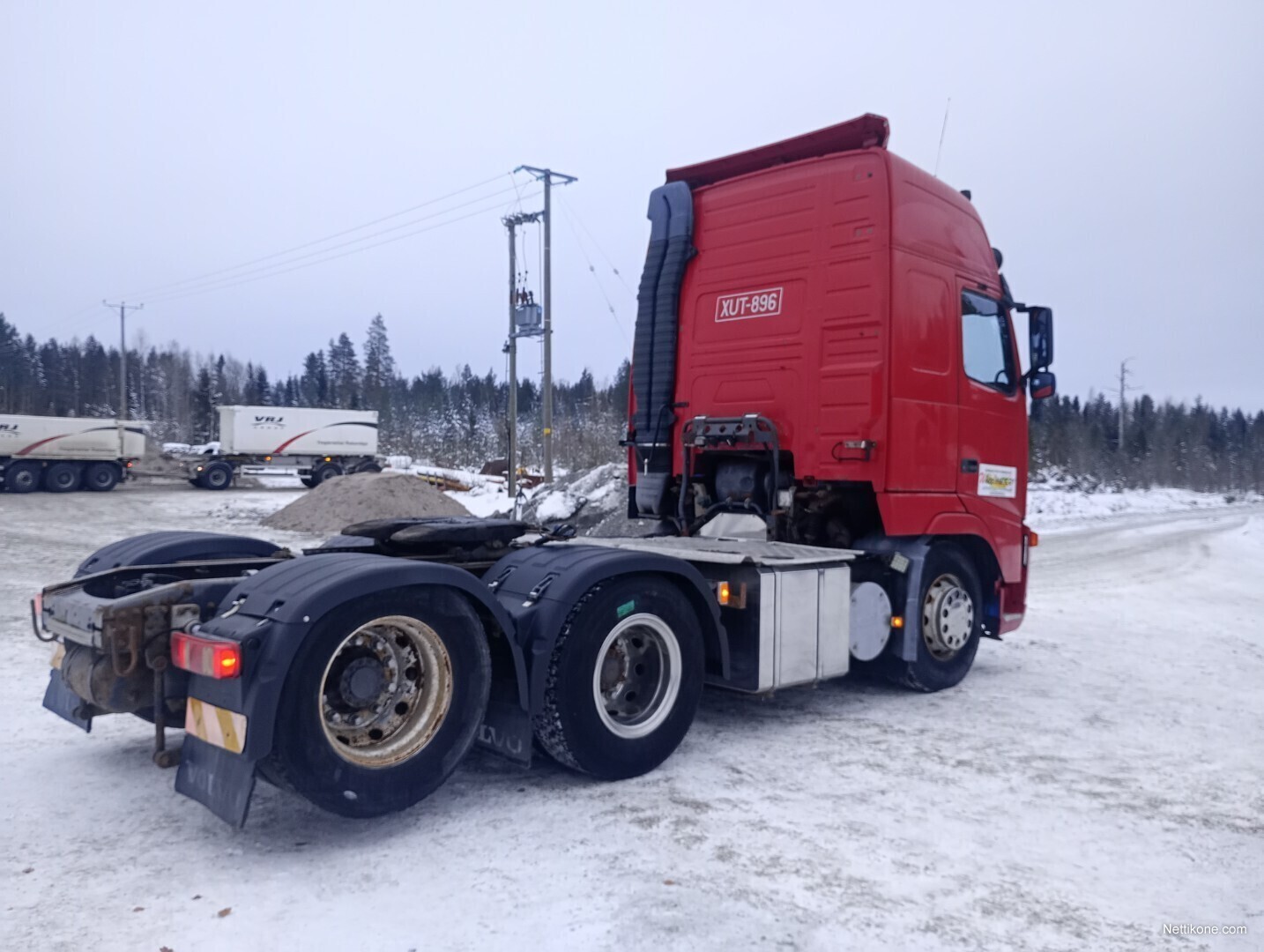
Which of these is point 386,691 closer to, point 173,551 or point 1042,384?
point 173,551

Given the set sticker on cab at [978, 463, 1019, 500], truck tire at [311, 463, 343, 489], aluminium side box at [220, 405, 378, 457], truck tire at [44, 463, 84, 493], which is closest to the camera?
sticker on cab at [978, 463, 1019, 500]

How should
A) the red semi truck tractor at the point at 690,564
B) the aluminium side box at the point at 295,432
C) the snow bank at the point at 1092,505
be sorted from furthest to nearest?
the aluminium side box at the point at 295,432 → the snow bank at the point at 1092,505 → the red semi truck tractor at the point at 690,564

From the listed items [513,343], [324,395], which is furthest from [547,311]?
[324,395]

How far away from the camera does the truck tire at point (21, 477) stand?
35.1 meters

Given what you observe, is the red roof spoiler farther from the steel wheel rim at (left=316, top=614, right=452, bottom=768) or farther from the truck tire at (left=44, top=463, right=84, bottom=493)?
the truck tire at (left=44, top=463, right=84, bottom=493)

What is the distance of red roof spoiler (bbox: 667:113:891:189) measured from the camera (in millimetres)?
6711

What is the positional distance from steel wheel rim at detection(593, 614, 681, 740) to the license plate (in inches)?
69.0

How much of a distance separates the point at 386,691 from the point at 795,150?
16.6 feet

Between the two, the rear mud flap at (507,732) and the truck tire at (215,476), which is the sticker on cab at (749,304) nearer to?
the rear mud flap at (507,732)

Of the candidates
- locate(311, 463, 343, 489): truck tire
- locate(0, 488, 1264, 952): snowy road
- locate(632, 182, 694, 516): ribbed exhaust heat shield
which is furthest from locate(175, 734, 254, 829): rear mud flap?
locate(311, 463, 343, 489): truck tire

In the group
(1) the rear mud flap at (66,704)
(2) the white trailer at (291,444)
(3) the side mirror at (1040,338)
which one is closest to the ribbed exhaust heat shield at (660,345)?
(3) the side mirror at (1040,338)

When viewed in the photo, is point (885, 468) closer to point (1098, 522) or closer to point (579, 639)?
point (579, 639)

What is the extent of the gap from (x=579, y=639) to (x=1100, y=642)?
21.8 feet

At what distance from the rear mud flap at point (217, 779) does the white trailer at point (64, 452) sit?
3674 cm
